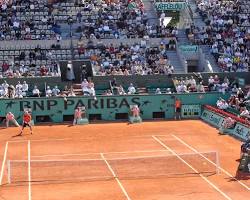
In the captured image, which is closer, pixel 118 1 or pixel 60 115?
pixel 60 115

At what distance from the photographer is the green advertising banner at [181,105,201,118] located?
39.0 metres

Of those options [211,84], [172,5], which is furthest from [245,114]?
[172,5]

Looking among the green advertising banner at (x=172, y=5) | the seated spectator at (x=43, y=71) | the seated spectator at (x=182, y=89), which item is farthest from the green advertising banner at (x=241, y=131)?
the green advertising banner at (x=172, y=5)

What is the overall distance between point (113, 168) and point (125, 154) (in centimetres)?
309

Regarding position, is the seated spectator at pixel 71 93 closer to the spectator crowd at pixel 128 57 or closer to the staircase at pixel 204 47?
the spectator crowd at pixel 128 57

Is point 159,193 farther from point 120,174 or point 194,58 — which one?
point 194,58

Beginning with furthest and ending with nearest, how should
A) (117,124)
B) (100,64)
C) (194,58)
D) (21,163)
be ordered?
1. (194,58)
2. (100,64)
3. (117,124)
4. (21,163)

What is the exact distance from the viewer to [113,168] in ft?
78.5

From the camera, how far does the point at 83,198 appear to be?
19.7m

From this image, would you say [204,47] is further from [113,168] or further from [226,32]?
[113,168]

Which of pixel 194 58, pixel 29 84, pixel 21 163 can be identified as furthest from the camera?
pixel 194 58

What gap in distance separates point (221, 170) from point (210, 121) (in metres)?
13.3

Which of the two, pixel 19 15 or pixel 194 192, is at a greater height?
pixel 19 15

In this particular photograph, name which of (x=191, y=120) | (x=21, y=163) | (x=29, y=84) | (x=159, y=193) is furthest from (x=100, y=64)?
(x=159, y=193)
